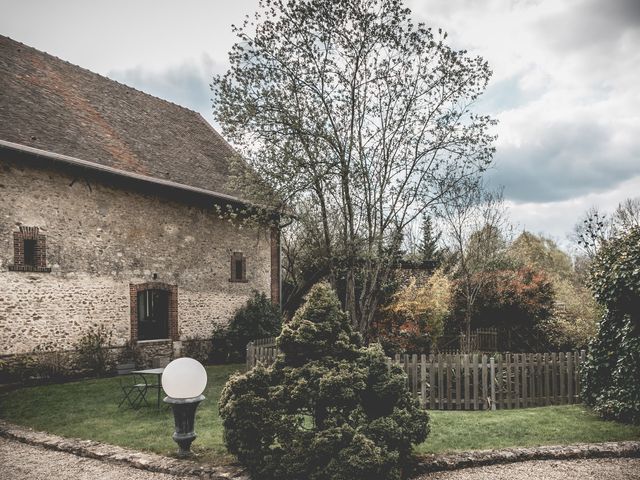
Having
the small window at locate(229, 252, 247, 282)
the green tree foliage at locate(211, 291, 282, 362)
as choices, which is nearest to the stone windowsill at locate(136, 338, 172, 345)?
the green tree foliage at locate(211, 291, 282, 362)

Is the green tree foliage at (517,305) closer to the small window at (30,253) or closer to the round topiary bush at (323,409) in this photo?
the round topiary bush at (323,409)

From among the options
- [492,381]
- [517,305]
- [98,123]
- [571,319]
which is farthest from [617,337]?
[98,123]

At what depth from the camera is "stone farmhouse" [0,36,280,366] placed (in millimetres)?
11508

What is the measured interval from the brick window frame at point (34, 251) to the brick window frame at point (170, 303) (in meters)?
2.50

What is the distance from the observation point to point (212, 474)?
17.3 ft

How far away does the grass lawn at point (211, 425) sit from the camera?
6328mm

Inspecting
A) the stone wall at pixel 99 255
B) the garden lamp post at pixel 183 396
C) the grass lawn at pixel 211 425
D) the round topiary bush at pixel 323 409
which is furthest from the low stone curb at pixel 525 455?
the stone wall at pixel 99 255

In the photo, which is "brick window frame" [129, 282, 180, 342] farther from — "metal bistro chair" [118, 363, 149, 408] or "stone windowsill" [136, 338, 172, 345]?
"metal bistro chair" [118, 363, 149, 408]

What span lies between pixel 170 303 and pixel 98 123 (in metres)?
5.70

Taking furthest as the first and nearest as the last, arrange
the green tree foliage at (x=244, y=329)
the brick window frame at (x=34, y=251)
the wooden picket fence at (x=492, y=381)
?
the green tree foliage at (x=244, y=329)
the brick window frame at (x=34, y=251)
the wooden picket fence at (x=492, y=381)

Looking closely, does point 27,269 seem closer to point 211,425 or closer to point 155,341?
point 155,341

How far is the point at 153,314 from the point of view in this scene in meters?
15.1

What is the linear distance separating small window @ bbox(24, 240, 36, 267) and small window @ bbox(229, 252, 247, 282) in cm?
651

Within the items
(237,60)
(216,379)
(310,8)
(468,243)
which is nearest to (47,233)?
(216,379)
